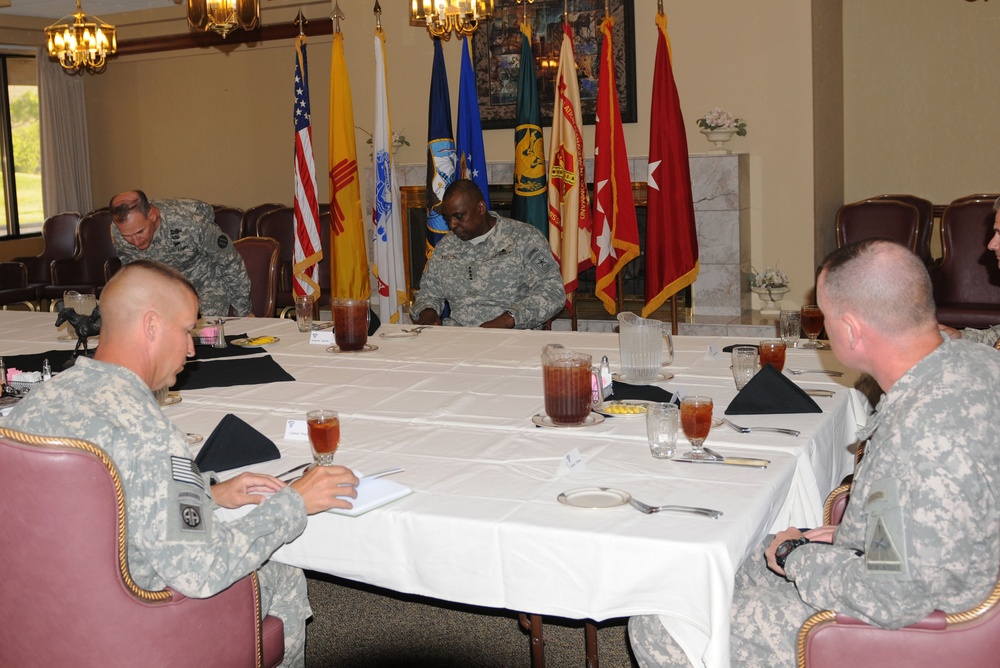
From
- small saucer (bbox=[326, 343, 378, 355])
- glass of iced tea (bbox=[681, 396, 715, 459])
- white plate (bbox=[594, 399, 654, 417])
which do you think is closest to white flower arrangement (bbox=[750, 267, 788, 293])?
small saucer (bbox=[326, 343, 378, 355])

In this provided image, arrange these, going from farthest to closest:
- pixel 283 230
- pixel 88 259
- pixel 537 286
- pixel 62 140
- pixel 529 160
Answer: pixel 62 140, pixel 88 259, pixel 283 230, pixel 529 160, pixel 537 286

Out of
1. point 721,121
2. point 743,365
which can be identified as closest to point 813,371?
point 743,365

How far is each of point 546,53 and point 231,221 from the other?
314cm

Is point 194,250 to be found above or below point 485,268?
above

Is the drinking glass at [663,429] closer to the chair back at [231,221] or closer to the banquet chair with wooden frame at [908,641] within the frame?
the banquet chair with wooden frame at [908,641]

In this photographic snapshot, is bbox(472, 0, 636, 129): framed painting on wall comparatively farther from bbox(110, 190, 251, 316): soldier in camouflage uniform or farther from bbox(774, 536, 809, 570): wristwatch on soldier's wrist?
bbox(774, 536, 809, 570): wristwatch on soldier's wrist

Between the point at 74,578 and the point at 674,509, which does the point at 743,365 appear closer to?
the point at 674,509

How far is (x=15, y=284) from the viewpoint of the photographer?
29.0 feet

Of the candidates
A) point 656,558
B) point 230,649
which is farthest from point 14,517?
point 656,558

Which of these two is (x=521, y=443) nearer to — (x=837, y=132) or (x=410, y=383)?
(x=410, y=383)

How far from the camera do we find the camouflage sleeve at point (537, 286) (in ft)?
14.9

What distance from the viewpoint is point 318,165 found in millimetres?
9992

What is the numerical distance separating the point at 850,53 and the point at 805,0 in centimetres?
112

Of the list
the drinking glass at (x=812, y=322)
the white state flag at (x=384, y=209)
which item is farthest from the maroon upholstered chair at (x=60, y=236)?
the drinking glass at (x=812, y=322)
